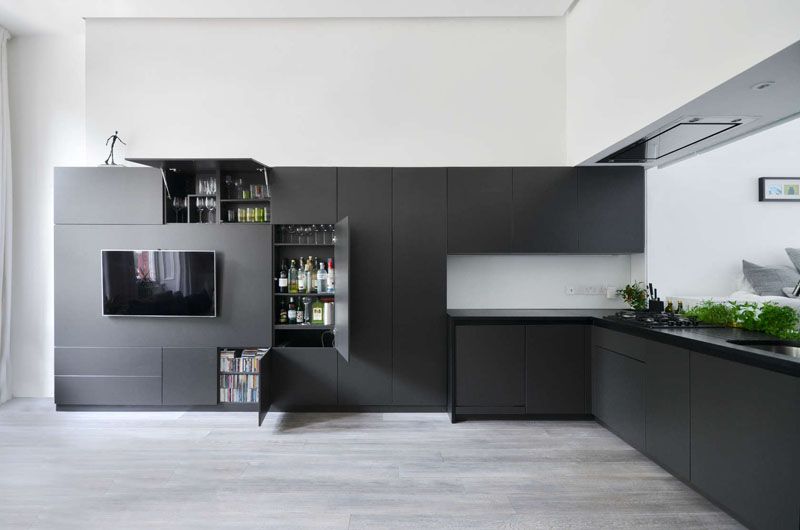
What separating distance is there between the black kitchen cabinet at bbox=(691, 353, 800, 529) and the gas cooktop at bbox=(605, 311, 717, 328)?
1.87 feet

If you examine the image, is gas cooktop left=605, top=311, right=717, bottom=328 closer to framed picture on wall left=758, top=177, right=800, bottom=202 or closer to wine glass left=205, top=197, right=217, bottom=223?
framed picture on wall left=758, top=177, right=800, bottom=202

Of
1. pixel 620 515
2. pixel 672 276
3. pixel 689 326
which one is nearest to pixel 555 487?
pixel 620 515

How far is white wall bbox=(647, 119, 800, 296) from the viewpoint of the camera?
384 centimetres

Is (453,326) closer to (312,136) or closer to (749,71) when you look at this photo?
(312,136)

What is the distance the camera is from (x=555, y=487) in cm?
271

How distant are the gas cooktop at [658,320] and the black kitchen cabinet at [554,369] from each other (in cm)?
45

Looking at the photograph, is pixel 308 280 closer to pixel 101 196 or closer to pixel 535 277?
pixel 101 196

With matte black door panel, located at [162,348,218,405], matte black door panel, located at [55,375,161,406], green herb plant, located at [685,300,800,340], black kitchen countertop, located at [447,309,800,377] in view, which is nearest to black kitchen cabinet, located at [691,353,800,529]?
black kitchen countertop, located at [447,309,800,377]

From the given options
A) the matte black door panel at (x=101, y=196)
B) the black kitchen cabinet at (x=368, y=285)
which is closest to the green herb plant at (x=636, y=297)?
the black kitchen cabinet at (x=368, y=285)

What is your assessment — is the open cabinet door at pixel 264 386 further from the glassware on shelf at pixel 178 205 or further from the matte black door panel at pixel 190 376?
the glassware on shelf at pixel 178 205

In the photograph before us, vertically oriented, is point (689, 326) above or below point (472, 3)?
below

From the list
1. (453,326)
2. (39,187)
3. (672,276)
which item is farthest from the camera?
(39,187)

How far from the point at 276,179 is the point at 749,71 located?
332 centimetres

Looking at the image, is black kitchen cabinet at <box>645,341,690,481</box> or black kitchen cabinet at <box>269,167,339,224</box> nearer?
black kitchen cabinet at <box>645,341,690,481</box>
